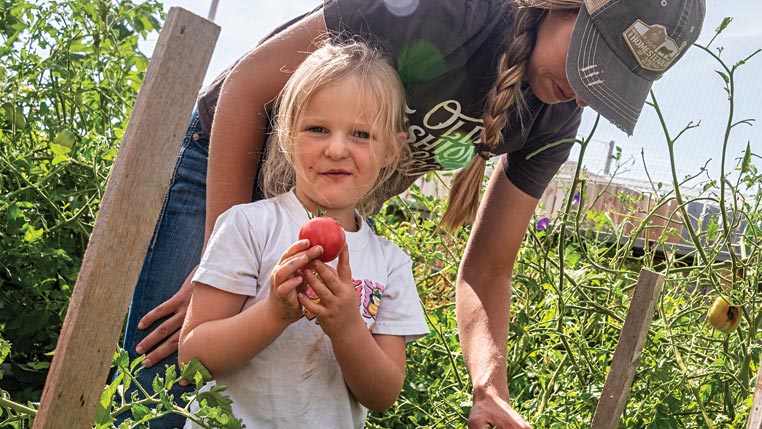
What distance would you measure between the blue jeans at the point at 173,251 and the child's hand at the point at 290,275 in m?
0.46

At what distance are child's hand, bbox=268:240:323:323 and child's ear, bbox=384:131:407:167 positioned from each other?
395 millimetres

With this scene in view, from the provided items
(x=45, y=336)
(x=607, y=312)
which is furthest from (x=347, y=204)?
(x=45, y=336)

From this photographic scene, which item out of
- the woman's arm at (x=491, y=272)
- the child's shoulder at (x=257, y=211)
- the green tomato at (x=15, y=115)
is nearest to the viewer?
the child's shoulder at (x=257, y=211)

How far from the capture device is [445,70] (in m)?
1.51

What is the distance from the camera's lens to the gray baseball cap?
1479 mm

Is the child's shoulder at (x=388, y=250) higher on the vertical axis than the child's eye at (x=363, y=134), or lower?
lower

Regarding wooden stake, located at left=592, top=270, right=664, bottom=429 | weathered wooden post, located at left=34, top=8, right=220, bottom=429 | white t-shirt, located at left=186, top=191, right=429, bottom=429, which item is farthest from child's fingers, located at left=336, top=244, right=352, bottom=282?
wooden stake, located at left=592, top=270, right=664, bottom=429

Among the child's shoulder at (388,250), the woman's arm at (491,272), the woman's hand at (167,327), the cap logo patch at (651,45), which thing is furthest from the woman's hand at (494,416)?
the cap logo patch at (651,45)

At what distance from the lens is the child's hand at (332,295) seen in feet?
3.74

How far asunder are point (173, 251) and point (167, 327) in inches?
6.6

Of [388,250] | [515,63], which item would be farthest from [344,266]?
[515,63]

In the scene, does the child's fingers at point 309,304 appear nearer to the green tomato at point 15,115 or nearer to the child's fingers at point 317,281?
the child's fingers at point 317,281

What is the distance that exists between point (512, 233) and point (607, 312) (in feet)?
0.93

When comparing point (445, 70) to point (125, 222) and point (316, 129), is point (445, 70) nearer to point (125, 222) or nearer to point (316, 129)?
point (316, 129)
